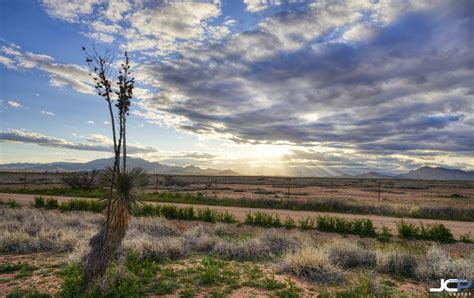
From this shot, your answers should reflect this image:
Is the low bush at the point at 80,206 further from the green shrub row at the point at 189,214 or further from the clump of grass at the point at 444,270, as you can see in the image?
the clump of grass at the point at 444,270

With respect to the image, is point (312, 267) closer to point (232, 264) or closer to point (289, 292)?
point (289, 292)

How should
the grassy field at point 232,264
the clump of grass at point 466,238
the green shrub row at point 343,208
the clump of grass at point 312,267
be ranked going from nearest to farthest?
the grassy field at point 232,264 → the clump of grass at point 312,267 → the clump of grass at point 466,238 → the green shrub row at point 343,208

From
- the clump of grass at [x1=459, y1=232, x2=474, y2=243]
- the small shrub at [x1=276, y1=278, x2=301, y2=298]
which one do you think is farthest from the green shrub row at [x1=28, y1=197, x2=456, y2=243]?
the small shrub at [x1=276, y1=278, x2=301, y2=298]

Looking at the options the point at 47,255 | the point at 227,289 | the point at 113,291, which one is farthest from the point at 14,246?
the point at 227,289

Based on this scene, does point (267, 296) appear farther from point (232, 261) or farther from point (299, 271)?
point (232, 261)

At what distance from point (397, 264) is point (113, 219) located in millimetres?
7788

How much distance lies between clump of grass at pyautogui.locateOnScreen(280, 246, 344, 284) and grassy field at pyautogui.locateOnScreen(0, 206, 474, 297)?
0.02 m

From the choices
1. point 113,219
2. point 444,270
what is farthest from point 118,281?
point 444,270

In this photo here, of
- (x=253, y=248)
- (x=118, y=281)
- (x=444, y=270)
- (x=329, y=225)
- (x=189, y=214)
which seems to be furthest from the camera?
(x=189, y=214)

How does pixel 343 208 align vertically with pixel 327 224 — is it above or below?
below

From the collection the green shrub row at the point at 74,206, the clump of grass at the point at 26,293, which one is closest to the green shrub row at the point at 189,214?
the green shrub row at the point at 74,206

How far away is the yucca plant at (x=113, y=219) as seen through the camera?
640cm

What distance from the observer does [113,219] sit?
6.41 metres

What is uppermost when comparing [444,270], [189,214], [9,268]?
[444,270]
